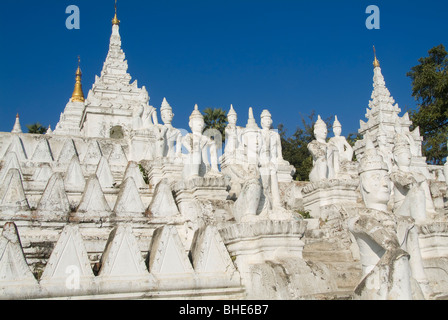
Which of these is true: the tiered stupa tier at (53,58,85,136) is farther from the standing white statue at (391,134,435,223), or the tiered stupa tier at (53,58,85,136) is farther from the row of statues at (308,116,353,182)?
the standing white statue at (391,134,435,223)

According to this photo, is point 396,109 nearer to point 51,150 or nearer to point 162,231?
point 51,150

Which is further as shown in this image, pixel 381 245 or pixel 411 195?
pixel 411 195

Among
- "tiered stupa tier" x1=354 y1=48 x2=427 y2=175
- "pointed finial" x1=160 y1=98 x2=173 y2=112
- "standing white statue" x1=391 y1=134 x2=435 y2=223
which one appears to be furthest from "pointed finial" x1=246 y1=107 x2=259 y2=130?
"tiered stupa tier" x1=354 y1=48 x2=427 y2=175

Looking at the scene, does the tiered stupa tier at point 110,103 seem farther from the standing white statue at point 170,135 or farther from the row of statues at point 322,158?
the row of statues at point 322,158

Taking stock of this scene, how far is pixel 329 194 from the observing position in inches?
454

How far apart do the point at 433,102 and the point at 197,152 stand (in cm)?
3678

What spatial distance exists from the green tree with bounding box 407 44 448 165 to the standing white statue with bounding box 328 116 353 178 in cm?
2381

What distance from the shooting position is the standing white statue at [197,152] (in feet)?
33.7

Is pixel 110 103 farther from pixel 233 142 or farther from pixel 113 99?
pixel 233 142

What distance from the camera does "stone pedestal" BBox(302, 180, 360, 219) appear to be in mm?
11430

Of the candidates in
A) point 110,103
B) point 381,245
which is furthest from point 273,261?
point 110,103

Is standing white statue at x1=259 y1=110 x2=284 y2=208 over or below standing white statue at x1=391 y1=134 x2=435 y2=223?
over
